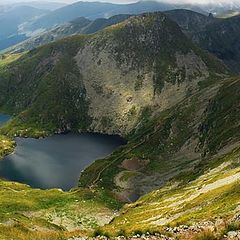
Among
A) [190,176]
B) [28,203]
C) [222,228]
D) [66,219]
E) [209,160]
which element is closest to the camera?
[222,228]

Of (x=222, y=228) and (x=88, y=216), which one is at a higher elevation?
(x=222, y=228)

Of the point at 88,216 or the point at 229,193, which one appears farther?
the point at 88,216

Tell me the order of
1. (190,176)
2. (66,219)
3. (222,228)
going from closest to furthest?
(222,228)
(66,219)
(190,176)

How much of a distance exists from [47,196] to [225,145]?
8633cm

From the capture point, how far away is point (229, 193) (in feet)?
260

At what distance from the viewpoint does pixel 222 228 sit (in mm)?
41469

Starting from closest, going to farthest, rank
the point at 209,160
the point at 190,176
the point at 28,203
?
the point at 28,203
the point at 190,176
the point at 209,160

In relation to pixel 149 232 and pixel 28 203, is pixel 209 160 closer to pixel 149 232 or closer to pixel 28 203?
pixel 28 203

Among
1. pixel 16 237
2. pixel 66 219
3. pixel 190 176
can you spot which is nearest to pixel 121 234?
pixel 16 237

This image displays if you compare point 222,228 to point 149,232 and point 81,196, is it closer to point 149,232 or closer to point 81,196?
point 149,232

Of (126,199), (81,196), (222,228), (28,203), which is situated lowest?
(126,199)

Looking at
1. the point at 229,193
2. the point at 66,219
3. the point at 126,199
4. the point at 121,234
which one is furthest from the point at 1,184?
the point at 121,234

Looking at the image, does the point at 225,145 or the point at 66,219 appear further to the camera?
the point at 225,145

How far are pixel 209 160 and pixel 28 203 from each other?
281 feet
